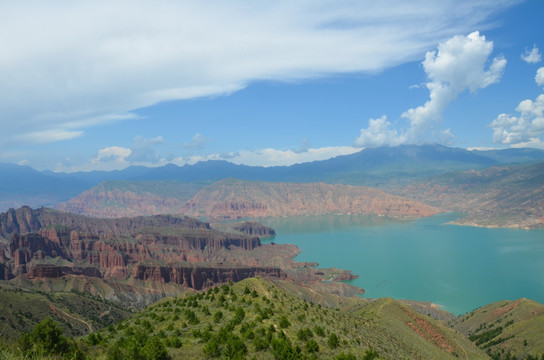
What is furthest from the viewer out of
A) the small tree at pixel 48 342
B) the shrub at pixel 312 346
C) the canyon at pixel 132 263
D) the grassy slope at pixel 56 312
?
the canyon at pixel 132 263

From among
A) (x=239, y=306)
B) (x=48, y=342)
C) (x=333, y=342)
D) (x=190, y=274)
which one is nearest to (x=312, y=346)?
(x=333, y=342)

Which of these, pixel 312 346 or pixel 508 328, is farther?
pixel 508 328

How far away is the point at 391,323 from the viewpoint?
5472cm

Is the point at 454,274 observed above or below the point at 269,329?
below

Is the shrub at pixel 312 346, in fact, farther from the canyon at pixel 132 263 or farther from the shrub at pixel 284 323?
the canyon at pixel 132 263

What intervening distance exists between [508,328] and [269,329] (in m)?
61.0

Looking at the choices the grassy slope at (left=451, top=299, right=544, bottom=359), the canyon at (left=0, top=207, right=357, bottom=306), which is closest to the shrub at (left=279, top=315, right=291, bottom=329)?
the grassy slope at (left=451, top=299, right=544, bottom=359)

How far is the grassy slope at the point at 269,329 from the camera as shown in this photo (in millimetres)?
27875

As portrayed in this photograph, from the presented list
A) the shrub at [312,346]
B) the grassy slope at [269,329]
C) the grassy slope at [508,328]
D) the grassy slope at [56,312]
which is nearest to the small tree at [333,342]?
the grassy slope at [269,329]

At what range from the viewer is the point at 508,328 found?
239ft

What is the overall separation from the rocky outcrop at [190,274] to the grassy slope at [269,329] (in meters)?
83.0

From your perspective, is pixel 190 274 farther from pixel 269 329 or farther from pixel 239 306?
pixel 269 329

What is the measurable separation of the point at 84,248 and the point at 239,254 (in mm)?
65865

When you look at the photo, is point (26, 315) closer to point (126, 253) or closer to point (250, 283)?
point (250, 283)
